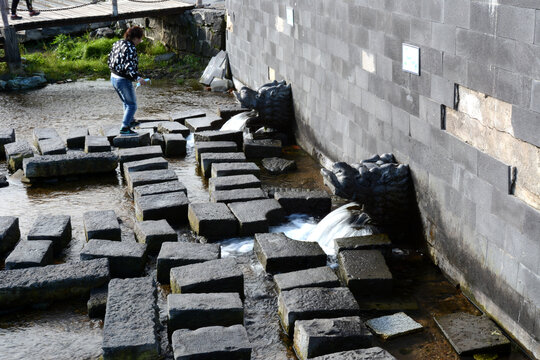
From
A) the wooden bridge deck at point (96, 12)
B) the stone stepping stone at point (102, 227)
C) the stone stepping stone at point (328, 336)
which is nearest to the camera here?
the stone stepping stone at point (328, 336)

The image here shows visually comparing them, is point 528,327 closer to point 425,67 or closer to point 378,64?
point 425,67

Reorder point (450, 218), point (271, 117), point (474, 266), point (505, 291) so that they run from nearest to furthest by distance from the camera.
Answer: point (505, 291), point (474, 266), point (450, 218), point (271, 117)

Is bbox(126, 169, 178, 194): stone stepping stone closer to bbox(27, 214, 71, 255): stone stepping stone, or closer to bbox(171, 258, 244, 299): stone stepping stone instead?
bbox(27, 214, 71, 255): stone stepping stone

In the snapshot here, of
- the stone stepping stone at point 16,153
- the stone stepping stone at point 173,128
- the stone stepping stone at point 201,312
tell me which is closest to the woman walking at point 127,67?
the stone stepping stone at point 173,128

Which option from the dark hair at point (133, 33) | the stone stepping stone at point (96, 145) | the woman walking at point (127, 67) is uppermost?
the dark hair at point (133, 33)

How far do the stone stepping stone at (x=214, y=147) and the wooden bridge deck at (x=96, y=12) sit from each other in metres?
7.25

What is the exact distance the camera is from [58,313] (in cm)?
585

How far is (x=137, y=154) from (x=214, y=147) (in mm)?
1090

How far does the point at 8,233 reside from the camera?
7031 millimetres

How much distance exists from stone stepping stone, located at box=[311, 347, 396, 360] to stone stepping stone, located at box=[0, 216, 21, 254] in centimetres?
375

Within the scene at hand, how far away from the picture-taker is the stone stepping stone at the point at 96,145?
9.77 m

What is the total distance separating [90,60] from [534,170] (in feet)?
45.0

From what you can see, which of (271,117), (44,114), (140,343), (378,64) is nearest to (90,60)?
(44,114)

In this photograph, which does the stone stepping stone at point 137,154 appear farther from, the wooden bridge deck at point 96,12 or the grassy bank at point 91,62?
the wooden bridge deck at point 96,12
